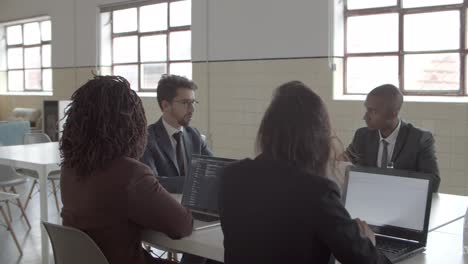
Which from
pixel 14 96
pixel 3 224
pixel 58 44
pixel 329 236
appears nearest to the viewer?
pixel 329 236

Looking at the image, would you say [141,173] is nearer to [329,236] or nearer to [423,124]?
[329,236]

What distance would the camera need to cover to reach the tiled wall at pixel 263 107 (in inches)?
191

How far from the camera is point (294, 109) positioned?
152 centimetres

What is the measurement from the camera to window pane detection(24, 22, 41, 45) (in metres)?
9.88

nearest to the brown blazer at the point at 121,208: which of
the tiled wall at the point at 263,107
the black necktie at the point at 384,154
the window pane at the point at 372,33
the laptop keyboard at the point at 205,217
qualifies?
the laptop keyboard at the point at 205,217

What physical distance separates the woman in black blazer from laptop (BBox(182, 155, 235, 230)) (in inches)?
24.7

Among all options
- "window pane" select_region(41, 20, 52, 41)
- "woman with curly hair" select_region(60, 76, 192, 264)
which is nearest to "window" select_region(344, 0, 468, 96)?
"woman with curly hair" select_region(60, 76, 192, 264)

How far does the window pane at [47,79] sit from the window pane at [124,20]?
210 centimetres

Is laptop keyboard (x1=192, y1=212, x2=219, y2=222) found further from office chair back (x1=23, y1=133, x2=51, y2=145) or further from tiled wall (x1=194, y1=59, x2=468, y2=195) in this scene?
office chair back (x1=23, y1=133, x2=51, y2=145)

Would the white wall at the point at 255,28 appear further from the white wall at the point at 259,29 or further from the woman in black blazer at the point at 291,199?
the woman in black blazer at the point at 291,199

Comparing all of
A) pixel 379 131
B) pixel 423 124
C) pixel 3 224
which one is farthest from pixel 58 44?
pixel 379 131

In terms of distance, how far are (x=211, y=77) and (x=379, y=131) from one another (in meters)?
3.84

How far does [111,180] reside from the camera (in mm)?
1867

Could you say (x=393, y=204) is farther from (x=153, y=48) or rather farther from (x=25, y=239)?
(x=153, y=48)
